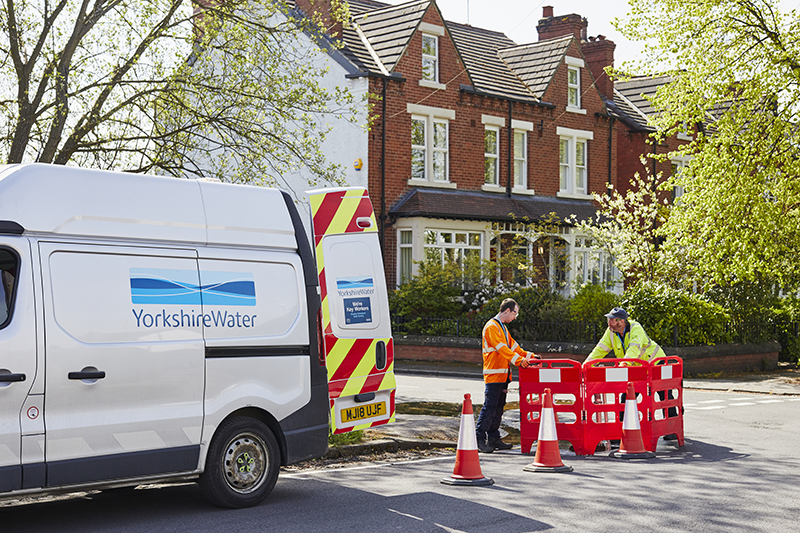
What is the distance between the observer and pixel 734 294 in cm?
2464

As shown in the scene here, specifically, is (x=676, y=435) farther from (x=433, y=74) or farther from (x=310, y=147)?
(x=433, y=74)

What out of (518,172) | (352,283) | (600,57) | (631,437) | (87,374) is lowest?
(631,437)

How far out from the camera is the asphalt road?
7.22 meters

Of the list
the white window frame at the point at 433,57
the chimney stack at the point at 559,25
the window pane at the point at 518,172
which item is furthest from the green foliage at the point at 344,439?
the chimney stack at the point at 559,25

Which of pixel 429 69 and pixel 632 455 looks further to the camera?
pixel 429 69

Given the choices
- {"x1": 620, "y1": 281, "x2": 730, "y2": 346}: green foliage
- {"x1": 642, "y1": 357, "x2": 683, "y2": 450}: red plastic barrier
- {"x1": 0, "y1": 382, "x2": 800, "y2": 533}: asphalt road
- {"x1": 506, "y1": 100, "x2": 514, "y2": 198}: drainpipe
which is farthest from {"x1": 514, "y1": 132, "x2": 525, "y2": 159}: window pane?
{"x1": 0, "y1": 382, "x2": 800, "y2": 533}: asphalt road

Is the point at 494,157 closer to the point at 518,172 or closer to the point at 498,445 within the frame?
the point at 518,172

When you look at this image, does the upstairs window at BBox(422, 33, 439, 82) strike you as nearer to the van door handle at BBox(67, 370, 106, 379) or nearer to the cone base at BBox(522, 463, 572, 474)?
the cone base at BBox(522, 463, 572, 474)

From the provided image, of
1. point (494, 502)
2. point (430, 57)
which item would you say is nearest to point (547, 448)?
point (494, 502)

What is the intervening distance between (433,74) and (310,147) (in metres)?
12.7

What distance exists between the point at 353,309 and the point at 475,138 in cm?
2177

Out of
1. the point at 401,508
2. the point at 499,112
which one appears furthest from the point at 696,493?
the point at 499,112

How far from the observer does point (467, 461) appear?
897 centimetres

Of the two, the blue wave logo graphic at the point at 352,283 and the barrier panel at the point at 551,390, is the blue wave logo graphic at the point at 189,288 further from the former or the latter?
the barrier panel at the point at 551,390
